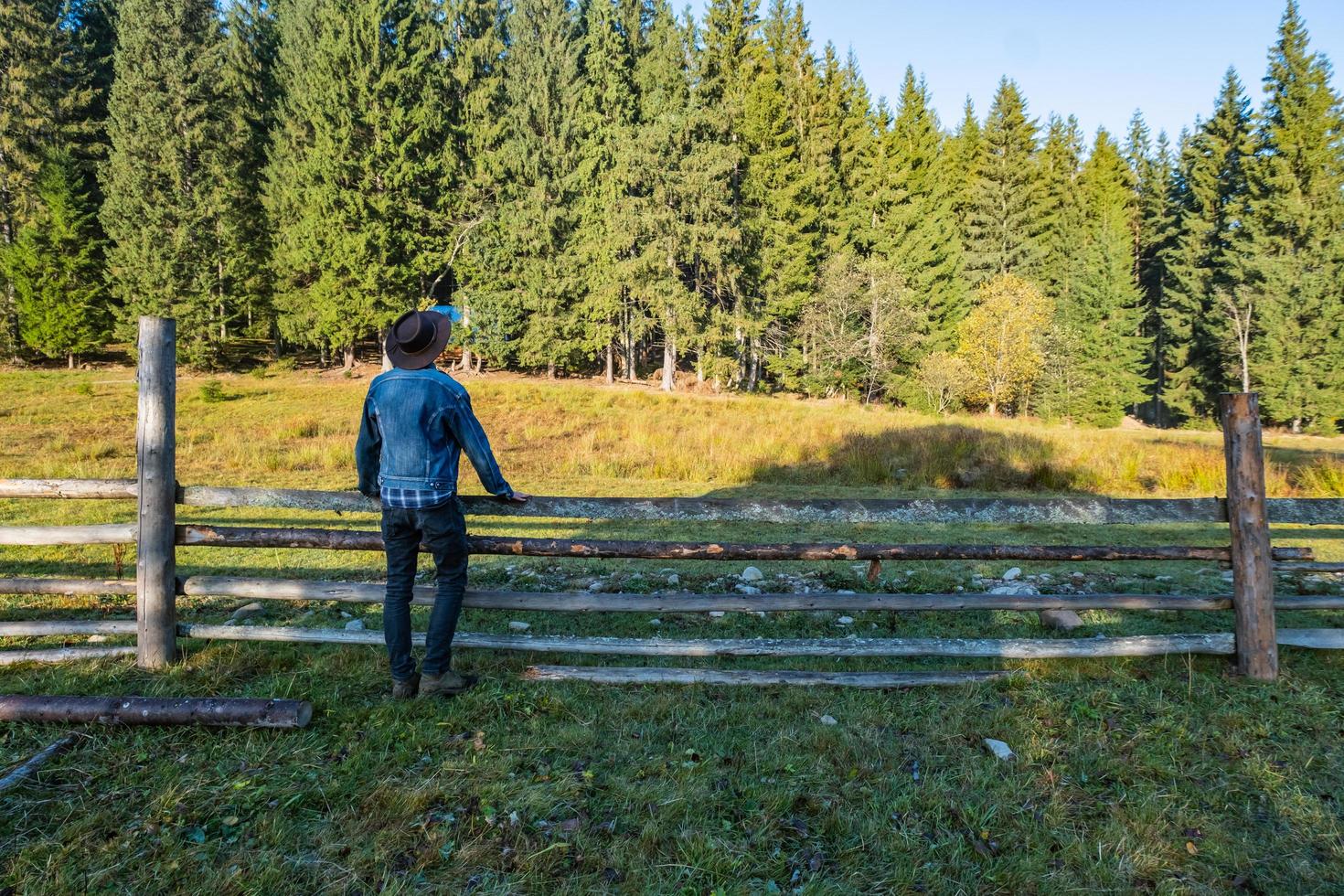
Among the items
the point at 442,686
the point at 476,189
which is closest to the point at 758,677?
the point at 442,686

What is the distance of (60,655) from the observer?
481 centimetres

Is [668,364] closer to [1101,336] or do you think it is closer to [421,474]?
[1101,336]

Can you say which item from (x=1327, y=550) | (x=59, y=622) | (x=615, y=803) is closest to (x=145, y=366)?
(x=59, y=622)

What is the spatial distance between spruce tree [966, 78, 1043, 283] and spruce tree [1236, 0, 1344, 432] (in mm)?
11563

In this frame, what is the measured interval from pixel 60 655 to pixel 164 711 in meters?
1.69

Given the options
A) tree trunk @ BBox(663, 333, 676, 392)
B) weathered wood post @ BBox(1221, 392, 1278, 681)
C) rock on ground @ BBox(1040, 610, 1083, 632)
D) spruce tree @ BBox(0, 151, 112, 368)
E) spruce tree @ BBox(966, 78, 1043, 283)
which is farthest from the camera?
spruce tree @ BBox(966, 78, 1043, 283)

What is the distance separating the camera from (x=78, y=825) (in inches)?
120

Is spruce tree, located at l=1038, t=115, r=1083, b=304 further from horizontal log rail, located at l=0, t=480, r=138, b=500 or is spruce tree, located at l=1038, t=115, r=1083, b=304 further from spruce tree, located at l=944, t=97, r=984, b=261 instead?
horizontal log rail, located at l=0, t=480, r=138, b=500

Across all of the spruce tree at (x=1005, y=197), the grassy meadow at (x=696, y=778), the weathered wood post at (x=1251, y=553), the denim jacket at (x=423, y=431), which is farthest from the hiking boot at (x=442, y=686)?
the spruce tree at (x=1005, y=197)

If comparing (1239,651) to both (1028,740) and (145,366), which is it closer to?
(1028,740)

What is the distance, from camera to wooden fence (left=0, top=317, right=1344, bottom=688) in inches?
182

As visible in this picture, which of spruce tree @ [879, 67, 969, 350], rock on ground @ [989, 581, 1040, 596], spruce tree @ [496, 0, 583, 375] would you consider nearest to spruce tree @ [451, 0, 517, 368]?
spruce tree @ [496, 0, 583, 375]

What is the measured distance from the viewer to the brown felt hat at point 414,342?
13.6 feet

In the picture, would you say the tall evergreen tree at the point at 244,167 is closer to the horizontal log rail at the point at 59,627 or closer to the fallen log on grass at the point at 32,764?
the horizontal log rail at the point at 59,627
